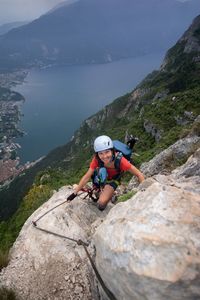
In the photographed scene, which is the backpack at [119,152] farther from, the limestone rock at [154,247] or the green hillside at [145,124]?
the green hillside at [145,124]

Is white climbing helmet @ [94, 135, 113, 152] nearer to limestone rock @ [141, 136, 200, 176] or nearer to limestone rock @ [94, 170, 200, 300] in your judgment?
limestone rock @ [94, 170, 200, 300]

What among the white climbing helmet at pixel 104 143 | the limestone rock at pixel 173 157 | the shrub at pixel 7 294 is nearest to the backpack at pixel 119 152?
the white climbing helmet at pixel 104 143

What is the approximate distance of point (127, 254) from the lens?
19.4 ft

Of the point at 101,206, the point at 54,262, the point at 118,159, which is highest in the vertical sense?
the point at 118,159

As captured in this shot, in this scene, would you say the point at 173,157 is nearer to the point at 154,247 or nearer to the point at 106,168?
the point at 106,168

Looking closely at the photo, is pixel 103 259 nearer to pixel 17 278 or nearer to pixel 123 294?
pixel 123 294

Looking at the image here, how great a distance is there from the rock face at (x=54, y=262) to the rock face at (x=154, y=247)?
174cm

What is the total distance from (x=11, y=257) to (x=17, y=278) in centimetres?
97

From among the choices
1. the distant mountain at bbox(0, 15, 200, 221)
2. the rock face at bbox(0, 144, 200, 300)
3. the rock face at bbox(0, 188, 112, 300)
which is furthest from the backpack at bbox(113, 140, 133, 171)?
the distant mountain at bbox(0, 15, 200, 221)

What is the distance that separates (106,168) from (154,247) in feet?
15.8

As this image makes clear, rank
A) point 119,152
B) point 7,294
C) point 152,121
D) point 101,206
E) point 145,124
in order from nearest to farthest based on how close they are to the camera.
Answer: point 7,294 → point 119,152 → point 101,206 → point 152,121 → point 145,124

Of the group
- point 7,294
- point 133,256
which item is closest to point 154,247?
point 133,256

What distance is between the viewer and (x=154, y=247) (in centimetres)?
569

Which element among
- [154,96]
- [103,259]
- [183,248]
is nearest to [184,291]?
[183,248]
